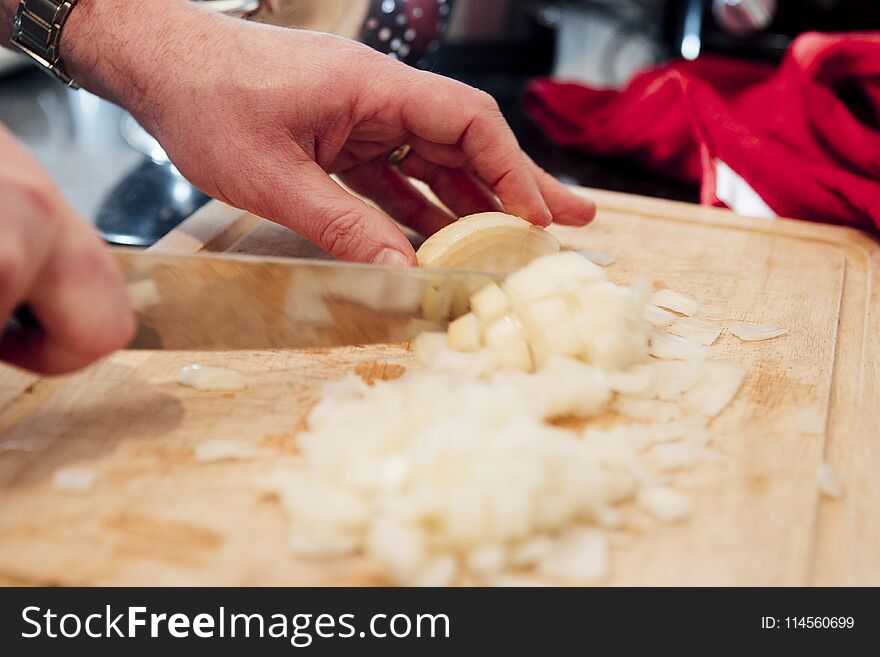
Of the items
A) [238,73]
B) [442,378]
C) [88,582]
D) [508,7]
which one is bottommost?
[88,582]

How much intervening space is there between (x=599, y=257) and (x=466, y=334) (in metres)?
0.42

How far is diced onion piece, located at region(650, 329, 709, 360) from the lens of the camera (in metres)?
1.12

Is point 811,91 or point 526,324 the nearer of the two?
point 526,324

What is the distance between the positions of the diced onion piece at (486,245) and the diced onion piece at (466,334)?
11 centimetres

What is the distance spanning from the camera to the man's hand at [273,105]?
1.16 metres

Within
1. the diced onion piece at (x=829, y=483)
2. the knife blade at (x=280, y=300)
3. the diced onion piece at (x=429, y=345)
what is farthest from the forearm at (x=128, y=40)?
the diced onion piece at (x=829, y=483)

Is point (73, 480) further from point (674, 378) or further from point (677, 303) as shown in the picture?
point (677, 303)

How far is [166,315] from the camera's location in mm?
960

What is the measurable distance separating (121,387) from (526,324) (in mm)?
501

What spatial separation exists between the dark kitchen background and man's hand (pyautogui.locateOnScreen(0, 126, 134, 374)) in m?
0.62

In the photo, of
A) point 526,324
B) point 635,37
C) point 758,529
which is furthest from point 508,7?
point 758,529

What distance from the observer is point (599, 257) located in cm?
139

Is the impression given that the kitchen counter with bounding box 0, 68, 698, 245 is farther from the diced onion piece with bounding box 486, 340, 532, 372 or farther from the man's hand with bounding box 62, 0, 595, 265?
the diced onion piece with bounding box 486, 340, 532, 372

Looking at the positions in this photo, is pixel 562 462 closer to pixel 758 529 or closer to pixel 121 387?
pixel 758 529
